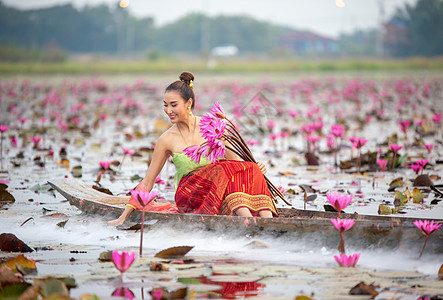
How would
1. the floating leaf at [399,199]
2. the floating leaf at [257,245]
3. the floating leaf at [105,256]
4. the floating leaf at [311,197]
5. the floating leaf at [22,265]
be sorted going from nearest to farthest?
the floating leaf at [22,265]
the floating leaf at [105,256]
the floating leaf at [257,245]
the floating leaf at [399,199]
the floating leaf at [311,197]

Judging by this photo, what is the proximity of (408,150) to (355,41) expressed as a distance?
71.9 m

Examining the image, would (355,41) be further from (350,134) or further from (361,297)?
(361,297)

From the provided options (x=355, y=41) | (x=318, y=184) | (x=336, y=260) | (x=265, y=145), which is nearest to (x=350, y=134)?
(x=265, y=145)

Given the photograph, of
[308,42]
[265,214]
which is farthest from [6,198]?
[308,42]

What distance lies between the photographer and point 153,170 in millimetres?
4344

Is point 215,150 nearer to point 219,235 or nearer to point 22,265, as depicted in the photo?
point 219,235

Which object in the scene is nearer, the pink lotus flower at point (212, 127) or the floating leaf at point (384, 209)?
the pink lotus flower at point (212, 127)

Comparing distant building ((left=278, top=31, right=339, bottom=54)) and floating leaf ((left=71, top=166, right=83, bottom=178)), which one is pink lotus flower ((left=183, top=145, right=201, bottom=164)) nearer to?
floating leaf ((left=71, top=166, right=83, bottom=178))

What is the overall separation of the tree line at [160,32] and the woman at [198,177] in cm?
4287

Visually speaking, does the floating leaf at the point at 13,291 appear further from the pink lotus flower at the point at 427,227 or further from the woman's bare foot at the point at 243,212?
the pink lotus flower at the point at 427,227

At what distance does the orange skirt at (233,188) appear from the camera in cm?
413

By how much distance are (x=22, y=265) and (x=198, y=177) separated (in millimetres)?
1404

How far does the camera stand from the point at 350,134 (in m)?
9.84

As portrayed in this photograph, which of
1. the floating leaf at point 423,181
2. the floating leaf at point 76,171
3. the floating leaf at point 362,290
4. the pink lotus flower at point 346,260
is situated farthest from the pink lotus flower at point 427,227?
the floating leaf at point 76,171
